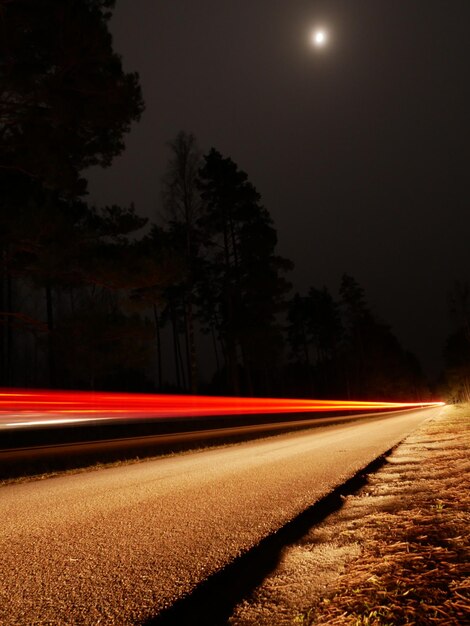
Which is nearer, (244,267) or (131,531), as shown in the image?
(131,531)

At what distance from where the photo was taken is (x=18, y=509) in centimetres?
480

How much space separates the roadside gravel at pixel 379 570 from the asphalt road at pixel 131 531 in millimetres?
461

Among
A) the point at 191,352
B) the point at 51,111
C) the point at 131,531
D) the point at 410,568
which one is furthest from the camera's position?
the point at 191,352

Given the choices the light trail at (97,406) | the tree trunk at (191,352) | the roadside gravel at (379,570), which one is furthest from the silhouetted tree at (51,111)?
the roadside gravel at (379,570)

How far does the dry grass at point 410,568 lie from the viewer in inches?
76.7

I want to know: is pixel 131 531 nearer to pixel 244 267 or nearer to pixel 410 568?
pixel 410 568

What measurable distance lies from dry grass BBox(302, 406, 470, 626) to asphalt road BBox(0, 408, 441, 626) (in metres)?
0.82

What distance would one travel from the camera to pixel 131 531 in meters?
3.64

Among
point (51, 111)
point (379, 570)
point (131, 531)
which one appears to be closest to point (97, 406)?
point (51, 111)

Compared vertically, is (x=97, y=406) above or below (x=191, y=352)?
below

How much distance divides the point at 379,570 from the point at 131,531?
2.02m

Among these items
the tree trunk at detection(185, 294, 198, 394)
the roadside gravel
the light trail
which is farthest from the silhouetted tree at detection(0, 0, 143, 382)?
the roadside gravel

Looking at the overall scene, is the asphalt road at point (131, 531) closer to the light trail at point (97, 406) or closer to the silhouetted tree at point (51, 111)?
the light trail at point (97, 406)

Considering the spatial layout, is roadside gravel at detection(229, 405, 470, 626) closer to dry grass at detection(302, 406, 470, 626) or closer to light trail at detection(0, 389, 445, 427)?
dry grass at detection(302, 406, 470, 626)
